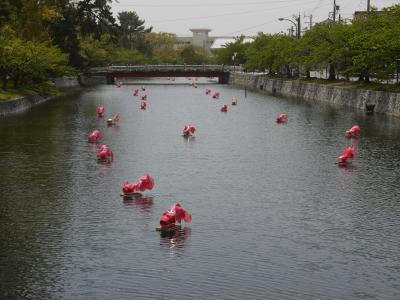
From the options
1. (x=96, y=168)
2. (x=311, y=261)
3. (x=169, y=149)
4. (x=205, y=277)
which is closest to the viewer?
(x=205, y=277)

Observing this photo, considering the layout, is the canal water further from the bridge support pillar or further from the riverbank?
the bridge support pillar

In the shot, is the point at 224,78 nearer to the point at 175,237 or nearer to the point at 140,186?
the point at 140,186

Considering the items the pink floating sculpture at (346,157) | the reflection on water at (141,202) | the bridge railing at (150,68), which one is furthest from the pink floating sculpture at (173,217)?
the bridge railing at (150,68)

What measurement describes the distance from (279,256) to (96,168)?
1498cm

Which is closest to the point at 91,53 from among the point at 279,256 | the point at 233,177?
the point at 233,177

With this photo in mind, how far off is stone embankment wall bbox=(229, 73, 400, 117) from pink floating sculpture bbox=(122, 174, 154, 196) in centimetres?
3553

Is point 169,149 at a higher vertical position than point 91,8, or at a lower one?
lower

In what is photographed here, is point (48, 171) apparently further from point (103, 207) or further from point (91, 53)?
point (91, 53)

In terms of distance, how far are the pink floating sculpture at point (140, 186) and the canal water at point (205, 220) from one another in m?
0.44

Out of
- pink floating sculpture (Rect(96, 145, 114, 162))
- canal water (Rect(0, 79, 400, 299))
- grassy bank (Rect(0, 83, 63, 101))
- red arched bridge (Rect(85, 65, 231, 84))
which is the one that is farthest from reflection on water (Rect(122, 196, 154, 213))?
red arched bridge (Rect(85, 65, 231, 84))

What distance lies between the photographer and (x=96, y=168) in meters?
31.0

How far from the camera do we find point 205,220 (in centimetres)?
2125

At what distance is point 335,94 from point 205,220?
187 ft

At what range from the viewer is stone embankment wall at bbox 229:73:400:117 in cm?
5938
